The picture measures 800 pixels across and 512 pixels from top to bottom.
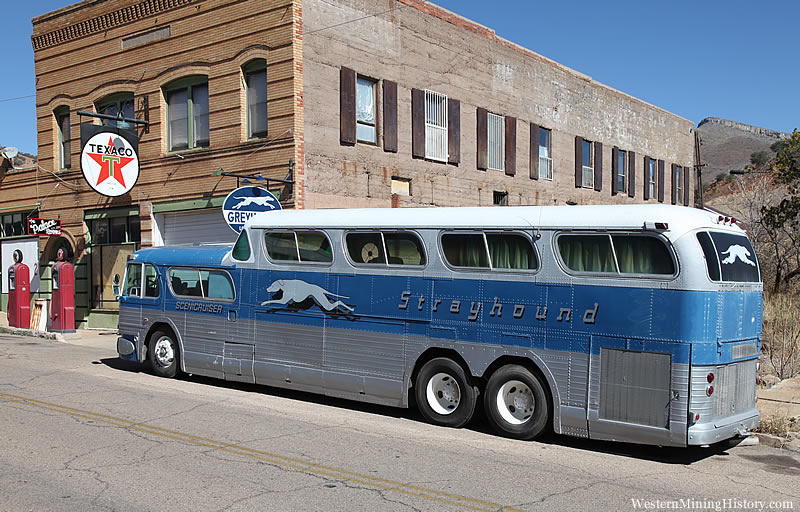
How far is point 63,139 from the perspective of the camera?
24.8m

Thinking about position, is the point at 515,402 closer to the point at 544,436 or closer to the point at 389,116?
the point at 544,436

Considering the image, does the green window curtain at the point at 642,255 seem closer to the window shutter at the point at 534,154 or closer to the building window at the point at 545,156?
the window shutter at the point at 534,154

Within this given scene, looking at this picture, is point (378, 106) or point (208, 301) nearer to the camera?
point (208, 301)

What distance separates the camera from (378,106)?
20594 mm

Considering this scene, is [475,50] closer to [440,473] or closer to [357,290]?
[357,290]

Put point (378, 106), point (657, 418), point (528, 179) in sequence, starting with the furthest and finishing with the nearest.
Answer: point (528, 179) → point (378, 106) → point (657, 418)

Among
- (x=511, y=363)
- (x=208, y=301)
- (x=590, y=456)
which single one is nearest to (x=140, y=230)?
(x=208, y=301)

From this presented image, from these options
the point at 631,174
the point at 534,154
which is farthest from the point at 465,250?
the point at 631,174

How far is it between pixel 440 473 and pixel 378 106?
47.6 feet

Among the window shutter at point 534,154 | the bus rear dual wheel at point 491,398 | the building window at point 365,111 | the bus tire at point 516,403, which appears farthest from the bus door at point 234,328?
the window shutter at point 534,154

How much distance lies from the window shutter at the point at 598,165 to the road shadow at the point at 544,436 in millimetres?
20039

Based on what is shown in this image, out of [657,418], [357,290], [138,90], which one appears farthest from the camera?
[138,90]

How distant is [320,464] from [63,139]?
2087 cm

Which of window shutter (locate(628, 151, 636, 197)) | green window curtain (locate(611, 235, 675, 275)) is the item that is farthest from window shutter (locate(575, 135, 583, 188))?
green window curtain (locate(611, 235, 675, 275))
